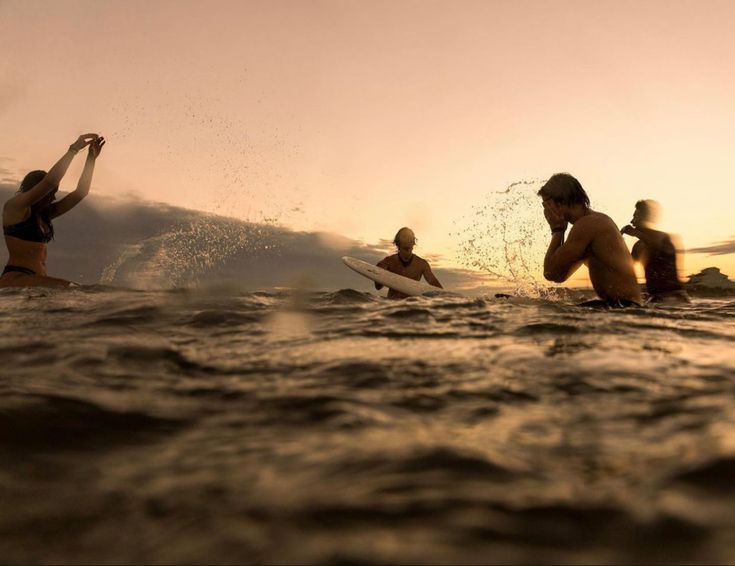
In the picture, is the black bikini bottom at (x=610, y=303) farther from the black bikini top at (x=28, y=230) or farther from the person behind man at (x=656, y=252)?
the black bikini top at (x=28, y=230)

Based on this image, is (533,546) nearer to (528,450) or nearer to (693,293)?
(528,450)

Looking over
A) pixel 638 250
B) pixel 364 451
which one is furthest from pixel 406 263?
pixel 364 451

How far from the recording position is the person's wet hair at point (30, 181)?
6.77m

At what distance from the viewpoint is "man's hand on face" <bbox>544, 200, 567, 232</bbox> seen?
19.6 feet

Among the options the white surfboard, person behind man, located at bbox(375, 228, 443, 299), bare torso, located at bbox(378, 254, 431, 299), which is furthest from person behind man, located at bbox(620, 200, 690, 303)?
bare torso, located at bbox(378, 254, 431, 299)

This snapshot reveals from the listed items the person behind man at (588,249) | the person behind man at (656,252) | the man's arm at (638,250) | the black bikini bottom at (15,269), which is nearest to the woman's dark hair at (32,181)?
the black bikini bottom at (15,269)

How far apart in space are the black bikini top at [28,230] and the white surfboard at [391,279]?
530 cm

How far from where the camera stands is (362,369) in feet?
9.38

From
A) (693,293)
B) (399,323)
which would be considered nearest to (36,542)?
(399,323)

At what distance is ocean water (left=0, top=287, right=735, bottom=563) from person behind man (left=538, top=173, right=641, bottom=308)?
7.34 feet

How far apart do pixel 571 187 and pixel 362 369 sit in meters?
4.00

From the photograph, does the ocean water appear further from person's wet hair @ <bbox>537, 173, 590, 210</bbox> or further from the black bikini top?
the black bikini top

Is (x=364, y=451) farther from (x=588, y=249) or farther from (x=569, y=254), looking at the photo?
(x=588, y=249)

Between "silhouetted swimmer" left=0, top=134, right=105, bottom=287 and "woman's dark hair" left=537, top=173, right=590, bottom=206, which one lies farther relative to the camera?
"silhouetted swimmer" left=0, top=134, right=105, bottom=287
